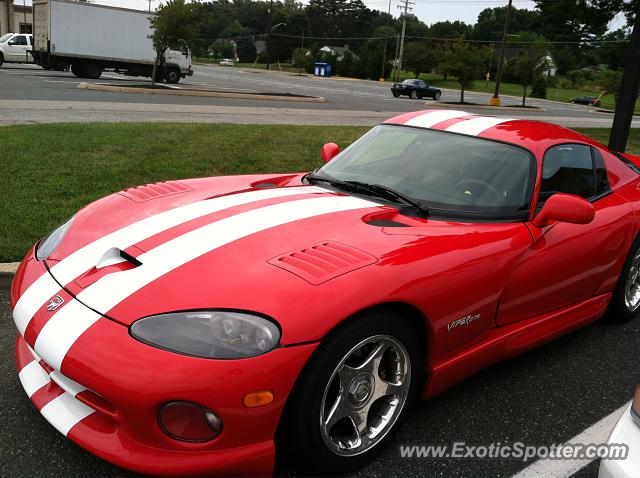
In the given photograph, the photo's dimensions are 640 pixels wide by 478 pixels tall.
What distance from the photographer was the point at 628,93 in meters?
10.8

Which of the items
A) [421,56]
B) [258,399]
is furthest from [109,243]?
[421,56]

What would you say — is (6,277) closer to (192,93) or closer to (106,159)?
(106,159)

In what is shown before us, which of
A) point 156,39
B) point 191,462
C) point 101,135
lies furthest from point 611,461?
point 156,39

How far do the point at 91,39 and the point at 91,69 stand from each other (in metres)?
1.26

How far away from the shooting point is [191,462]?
6.16 feet

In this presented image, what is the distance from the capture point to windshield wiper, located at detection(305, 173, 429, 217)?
9.61ft

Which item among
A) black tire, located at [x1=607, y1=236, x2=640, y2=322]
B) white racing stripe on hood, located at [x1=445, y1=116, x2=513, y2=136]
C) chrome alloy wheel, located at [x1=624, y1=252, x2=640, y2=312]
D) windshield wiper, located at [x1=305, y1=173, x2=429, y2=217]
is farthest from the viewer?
chrome alloy wheel, located at [x1=624, y1=252, x2=640, y2=312]

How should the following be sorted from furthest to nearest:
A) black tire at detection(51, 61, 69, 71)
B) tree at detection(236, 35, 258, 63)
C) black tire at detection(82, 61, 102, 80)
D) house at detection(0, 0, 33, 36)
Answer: tree at detection(236, 35, 258, 63) < house at detection(0, 0, 33, 36) < black tire at detection(82, 61, 102, 80) < black tire at detection(51, 61, 69, 71)

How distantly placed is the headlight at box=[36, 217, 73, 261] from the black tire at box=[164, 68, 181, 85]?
25.6 m

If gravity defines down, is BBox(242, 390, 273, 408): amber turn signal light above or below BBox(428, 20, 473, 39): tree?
below

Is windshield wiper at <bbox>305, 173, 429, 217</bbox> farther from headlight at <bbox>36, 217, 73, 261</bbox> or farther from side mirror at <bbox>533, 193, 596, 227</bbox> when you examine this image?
headlight at <bbox>36, 217, 73, 261</bbox>

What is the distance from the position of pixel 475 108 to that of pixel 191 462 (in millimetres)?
31702

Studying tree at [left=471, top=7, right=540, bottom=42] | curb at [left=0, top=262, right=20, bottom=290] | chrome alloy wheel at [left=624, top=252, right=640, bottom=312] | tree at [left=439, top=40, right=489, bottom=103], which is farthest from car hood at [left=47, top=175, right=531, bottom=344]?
tree at [left=471, top=7, right=540, bottom=42]

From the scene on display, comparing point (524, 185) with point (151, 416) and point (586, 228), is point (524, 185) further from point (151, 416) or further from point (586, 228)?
point (151, 416)
